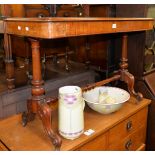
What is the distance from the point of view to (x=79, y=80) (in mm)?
2021

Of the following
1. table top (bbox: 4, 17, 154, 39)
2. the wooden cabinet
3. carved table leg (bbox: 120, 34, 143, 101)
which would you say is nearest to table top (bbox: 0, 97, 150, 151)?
carved table leg (bbox: 120, 34, 143, 101)

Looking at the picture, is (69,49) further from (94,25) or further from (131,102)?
(94,25)

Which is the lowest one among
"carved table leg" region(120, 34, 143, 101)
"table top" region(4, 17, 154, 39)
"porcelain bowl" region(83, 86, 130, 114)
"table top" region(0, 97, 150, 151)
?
"table top" region(0, 97, 150, 151)

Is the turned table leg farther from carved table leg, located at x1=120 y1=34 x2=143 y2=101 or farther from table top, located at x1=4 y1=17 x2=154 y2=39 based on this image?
carved table leg, located at x1=120 y1=34 x2=143 y2=101

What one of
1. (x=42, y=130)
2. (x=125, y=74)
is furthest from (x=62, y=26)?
(x=125, y=74)

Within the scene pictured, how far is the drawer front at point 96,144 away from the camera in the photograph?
114 centimetres

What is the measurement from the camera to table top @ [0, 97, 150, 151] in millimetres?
1065

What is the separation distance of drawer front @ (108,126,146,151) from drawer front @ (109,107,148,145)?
3 centimetres

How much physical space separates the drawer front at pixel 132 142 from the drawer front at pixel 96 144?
0.09 metres

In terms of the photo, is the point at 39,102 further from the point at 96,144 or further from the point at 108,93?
the point at 108,93

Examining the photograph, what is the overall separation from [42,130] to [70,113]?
9.0 inches

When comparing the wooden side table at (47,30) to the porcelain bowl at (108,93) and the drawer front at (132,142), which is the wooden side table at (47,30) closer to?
the porcelain bowl at (108,93)

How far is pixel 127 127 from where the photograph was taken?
1.40 metres
